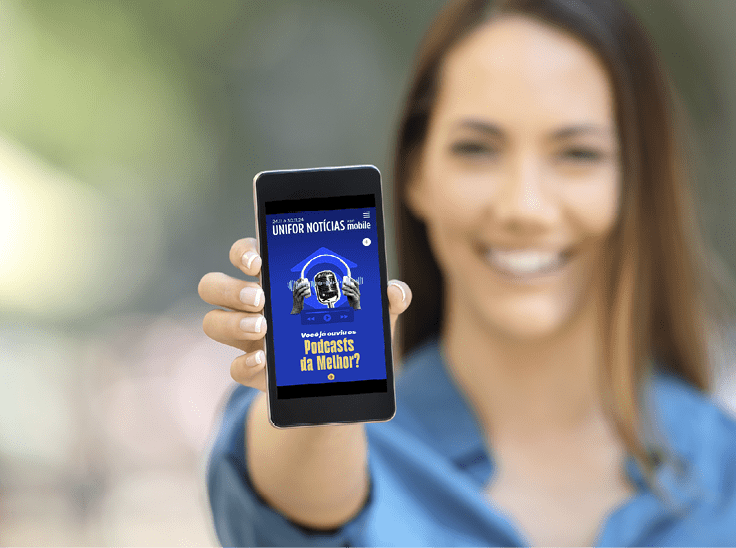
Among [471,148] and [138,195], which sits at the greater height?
[138,195]

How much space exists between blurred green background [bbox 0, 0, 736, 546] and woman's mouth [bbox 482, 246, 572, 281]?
1.13m

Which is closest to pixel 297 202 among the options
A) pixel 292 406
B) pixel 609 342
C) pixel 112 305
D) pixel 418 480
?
pixel 292 406

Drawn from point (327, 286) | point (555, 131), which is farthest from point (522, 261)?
point (327, 286)

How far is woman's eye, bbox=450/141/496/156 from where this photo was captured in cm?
115

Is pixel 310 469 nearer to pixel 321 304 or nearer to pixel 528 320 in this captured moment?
pixel 321 304

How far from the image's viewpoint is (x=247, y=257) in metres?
0.69

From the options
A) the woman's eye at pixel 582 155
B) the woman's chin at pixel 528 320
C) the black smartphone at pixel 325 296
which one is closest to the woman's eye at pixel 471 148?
the woman's eye at pixel 582 155

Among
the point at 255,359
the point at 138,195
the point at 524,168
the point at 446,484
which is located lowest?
the point at 446,484

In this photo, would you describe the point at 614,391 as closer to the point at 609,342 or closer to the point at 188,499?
the point at 609,342

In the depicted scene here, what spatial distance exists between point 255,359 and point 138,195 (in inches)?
83.2

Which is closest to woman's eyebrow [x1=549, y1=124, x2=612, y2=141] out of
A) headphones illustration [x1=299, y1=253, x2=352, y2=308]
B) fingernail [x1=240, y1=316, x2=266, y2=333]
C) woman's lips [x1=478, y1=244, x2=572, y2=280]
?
woman's lips [x1=478, y1=244, x2=572, y2=280]

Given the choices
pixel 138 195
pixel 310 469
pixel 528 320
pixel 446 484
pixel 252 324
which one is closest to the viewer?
pixel 252 324

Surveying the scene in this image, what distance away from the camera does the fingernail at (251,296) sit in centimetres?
66

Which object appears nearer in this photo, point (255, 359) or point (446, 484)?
point (255, 359)
